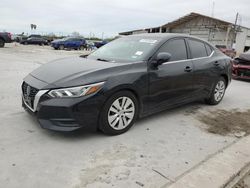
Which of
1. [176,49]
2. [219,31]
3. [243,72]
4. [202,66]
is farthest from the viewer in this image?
[219,31]

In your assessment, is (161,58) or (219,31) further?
(219,31)

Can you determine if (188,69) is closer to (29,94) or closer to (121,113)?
(121,113)

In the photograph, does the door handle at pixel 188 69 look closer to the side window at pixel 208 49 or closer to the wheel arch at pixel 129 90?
the side window at pixel 208 49

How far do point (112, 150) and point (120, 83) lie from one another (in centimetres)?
91

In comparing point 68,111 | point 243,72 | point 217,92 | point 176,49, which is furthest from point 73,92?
point 243,72

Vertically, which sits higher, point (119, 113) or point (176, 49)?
point (176, 49)

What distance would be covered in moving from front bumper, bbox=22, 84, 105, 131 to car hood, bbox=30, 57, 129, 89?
0.22 metres

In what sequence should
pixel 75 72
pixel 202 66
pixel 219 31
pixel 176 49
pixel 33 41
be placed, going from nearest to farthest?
pixel 75 72 < pixel 176 49 < pixel 202 66 < pixel 33 41 < pixel 219 31

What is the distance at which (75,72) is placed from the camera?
3.49 meters

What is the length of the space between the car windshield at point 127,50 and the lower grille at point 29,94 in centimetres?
126

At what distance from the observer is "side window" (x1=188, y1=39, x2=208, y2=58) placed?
15.9 ft

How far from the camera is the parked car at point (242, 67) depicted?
9.48 meters

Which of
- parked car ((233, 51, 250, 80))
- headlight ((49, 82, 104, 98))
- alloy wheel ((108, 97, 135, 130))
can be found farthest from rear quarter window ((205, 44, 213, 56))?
parked car ((233, 51, 250, 80))

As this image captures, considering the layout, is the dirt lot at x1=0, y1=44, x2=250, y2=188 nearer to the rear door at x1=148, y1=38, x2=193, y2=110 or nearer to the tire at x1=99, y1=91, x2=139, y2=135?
the tire at x1=99, y1=91, x2=139, y2=135
